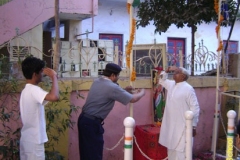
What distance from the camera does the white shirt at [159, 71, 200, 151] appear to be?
4.85 metres

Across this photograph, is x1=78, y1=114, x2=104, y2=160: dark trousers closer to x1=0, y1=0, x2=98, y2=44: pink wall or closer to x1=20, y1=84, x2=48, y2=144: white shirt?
x1=20, y1=84, x2=48, y2=144: white shirt

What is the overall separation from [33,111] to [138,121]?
2.75 m

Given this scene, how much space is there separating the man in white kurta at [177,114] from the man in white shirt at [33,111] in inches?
79.8

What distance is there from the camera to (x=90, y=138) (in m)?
4.31

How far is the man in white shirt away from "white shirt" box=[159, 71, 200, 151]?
202 cm

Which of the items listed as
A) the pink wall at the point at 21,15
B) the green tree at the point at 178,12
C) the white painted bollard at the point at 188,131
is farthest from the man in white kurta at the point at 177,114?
the pink wall at the point at 21,15

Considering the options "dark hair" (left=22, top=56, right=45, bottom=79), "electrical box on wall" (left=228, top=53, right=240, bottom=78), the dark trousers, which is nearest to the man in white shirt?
"dark hair" (left=22, top=56, right=45, bottom=79)

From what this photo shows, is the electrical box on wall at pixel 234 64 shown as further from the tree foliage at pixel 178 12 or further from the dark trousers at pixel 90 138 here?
the dark trousers at pixel 90 138

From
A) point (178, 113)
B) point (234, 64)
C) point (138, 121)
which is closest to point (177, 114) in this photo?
point (178, 113)

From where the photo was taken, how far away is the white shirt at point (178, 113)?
15.9ft

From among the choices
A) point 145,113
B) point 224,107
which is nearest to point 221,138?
point 224,107

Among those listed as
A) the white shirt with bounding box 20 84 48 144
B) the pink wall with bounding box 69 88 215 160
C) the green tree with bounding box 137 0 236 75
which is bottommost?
the pink wall with bounding box 69 88 215 160

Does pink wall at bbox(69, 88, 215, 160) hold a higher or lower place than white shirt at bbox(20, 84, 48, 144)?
lower

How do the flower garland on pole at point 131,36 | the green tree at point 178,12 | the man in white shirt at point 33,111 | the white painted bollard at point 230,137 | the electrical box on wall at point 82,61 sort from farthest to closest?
the green tree at point 178,12 → the electrical box on wall at point 82,61 → the flower garland on pole at point 131,36 → the white painted bollard at point 230,137 → the man in white shirt at point 33,111
